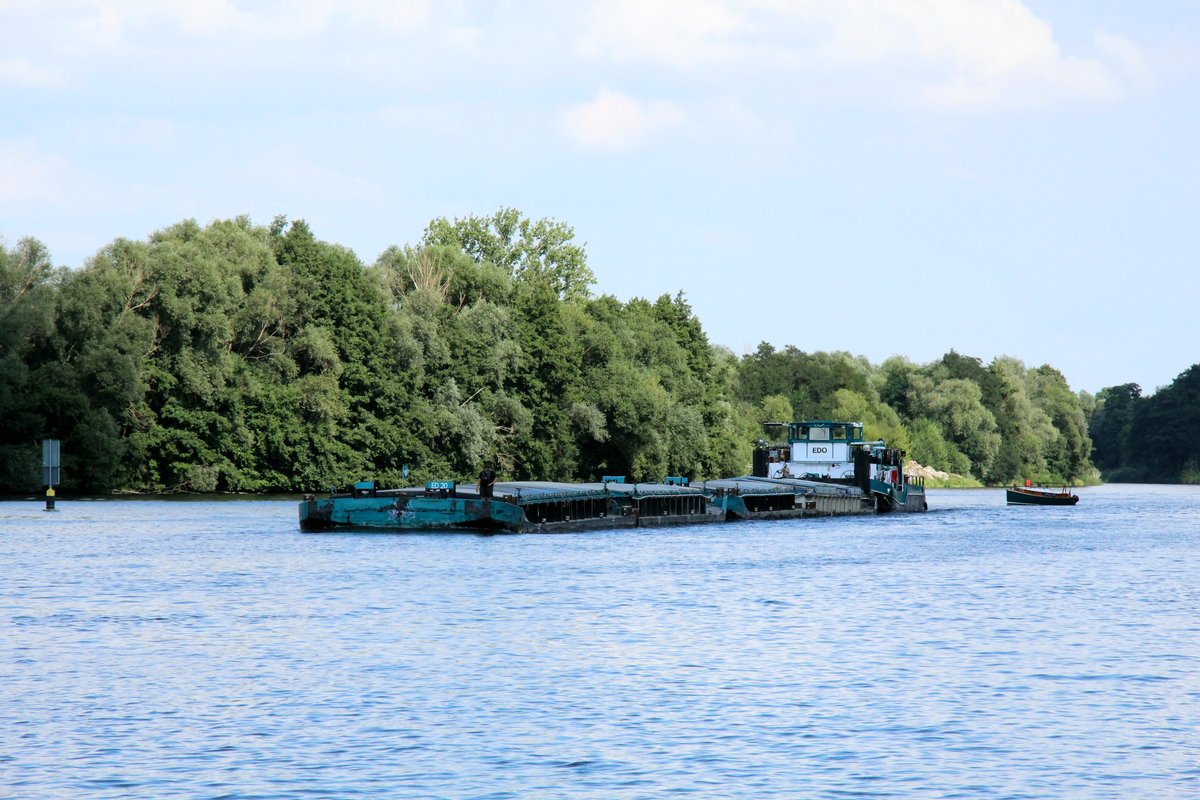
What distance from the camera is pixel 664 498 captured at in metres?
88.5

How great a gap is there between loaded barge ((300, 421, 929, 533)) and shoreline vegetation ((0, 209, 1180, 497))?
42.3 feet

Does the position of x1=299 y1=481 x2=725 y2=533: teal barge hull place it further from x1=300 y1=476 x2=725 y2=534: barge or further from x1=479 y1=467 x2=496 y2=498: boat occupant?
x1=479 y1=467 x2=496 y2=498: boat occupant

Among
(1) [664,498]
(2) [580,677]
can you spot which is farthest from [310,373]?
(2) [580,677]

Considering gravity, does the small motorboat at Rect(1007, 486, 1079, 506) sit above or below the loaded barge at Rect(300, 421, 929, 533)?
below

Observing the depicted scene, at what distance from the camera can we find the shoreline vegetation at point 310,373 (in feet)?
308

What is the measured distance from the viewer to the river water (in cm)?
2114

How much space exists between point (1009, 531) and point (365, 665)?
6280 centimetres

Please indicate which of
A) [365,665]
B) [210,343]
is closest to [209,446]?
[210,343]

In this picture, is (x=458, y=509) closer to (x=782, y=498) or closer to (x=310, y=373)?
(x=782, y=498)

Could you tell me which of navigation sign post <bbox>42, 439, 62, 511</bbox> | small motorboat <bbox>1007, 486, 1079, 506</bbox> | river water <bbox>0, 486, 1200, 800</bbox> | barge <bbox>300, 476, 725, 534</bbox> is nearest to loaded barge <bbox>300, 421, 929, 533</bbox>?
barge <bbox>300, 476, 725, 534</bbox>

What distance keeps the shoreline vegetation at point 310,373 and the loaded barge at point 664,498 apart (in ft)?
42.3

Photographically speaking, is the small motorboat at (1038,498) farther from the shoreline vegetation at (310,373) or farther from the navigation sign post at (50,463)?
the navigation sign post at (50,463)

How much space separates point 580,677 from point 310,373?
8521 centimetres

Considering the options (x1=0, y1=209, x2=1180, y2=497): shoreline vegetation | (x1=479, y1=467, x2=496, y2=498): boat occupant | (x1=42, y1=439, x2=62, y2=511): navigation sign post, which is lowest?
(x1=479, y1=467, x2=496, y2=498): boat occupant
